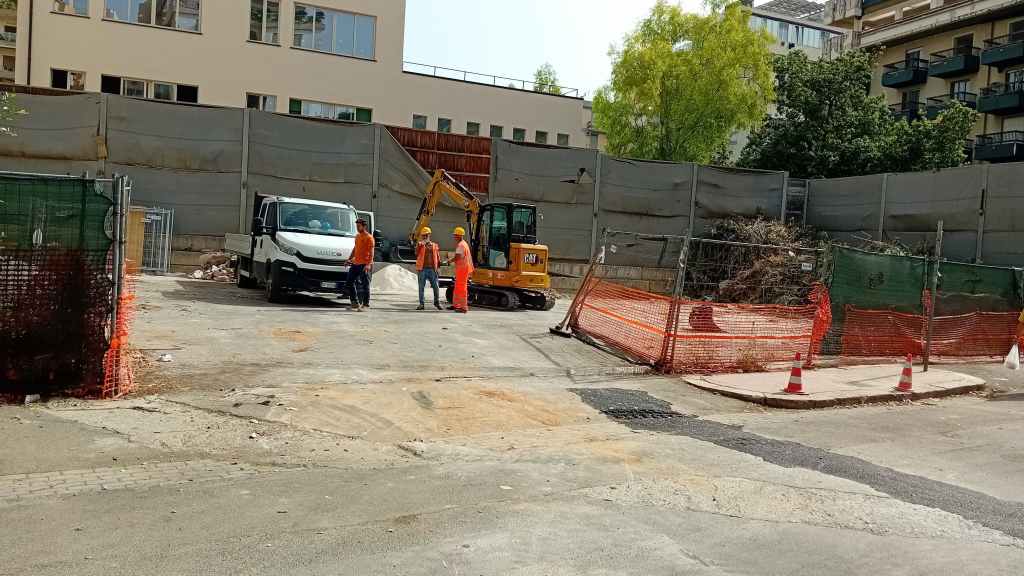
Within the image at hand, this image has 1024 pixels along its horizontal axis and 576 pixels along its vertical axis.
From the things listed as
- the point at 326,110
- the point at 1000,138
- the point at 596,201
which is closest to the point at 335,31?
the point at 326,110

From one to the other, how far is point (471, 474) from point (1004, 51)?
54.2 m

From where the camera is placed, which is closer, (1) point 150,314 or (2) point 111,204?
(2) point 111,204

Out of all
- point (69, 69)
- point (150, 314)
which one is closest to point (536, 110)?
point (69, 69)

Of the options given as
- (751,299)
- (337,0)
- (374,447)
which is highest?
(337,0)

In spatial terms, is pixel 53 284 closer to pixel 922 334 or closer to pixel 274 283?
pixel 274 283

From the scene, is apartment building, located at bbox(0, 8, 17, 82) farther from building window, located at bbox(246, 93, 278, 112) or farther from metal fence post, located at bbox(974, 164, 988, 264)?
metal fence post, located at bbox(974, 164, 988, 264)

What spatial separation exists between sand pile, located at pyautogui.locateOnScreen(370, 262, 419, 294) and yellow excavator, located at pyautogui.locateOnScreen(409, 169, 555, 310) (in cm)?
253

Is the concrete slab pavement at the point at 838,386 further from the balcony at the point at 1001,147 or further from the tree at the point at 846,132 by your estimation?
the balcony at the point at 1001,147

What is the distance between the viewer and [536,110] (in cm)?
4216

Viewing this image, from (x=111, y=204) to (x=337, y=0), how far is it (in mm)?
29838

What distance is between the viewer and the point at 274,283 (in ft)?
57.2

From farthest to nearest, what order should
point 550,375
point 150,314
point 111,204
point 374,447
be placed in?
point 150,314 < point 550,375 < point 111,204 < point 374,447

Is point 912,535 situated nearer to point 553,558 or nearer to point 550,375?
point 553,558

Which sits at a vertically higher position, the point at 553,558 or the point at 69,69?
the point at 69,69
